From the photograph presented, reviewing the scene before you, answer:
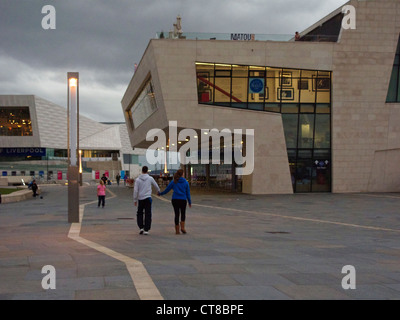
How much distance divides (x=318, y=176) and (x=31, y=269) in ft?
100

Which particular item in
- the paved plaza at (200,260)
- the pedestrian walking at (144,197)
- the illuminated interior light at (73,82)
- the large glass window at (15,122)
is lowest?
the paved plaza at (200,260)

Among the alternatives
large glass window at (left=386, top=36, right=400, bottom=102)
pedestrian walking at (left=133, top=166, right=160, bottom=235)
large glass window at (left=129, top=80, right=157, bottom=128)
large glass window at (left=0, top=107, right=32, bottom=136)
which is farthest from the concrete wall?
large glass window at (left=0, top=107, right=32, bottom=136)

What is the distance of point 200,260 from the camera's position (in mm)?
7762

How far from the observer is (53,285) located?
5691 millimetres

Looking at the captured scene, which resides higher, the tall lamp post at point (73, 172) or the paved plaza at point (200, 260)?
the tall lamp post at point (73, 172)

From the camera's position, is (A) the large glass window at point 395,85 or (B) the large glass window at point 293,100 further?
(A) the large glass window at point 395,85

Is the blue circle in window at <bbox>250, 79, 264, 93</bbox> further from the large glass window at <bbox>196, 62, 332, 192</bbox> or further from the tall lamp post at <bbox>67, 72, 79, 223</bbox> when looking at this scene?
the tall lamp post at <bbox>67, 72, 79, 223</bbox>

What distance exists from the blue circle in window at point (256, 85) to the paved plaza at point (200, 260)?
2026cm

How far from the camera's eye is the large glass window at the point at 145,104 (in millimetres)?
37259

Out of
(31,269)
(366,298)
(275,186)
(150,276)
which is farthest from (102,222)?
(275,186)

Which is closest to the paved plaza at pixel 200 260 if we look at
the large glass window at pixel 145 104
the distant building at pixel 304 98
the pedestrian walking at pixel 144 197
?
the pedestrian walking at pixel 144 197

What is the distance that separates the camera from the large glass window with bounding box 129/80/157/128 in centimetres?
3726

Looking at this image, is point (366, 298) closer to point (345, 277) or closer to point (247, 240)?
point (345, 277)

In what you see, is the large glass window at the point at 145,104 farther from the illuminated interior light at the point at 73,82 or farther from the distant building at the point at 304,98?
the illuminated interior light at the point at 73,82
